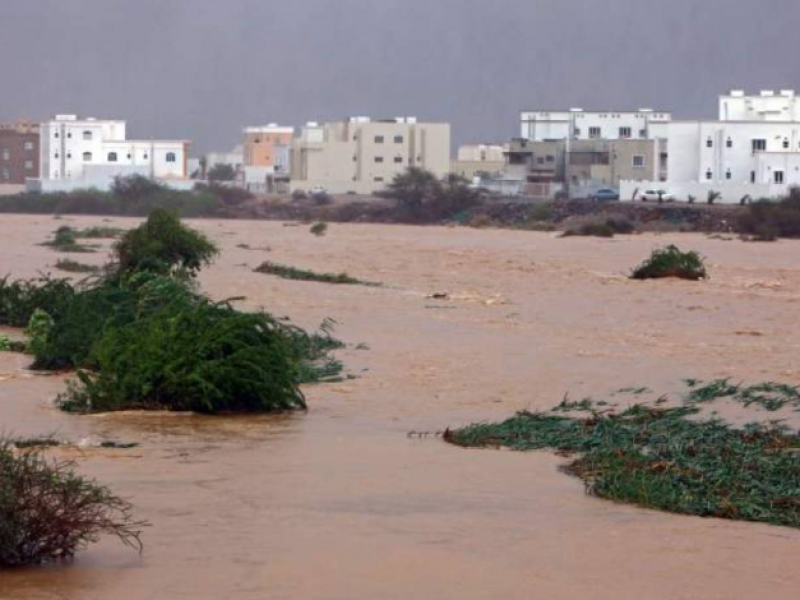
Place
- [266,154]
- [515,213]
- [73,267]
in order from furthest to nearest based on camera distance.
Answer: [266,154]
[515,213]
[73,267]

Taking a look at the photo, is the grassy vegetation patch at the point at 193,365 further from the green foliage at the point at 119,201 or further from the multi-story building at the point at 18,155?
the multi-story building at the point at 18,155

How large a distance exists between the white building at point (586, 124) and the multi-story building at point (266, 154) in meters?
19.9

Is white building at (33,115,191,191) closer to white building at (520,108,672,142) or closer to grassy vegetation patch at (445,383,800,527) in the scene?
white building at (520,108,672,142)

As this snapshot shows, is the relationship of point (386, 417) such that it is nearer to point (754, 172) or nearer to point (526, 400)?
point (526, 400)

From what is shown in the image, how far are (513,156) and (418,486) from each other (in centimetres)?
11594

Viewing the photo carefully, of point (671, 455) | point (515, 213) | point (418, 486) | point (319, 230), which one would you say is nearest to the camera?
point (418, 486)

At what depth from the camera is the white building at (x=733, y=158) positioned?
9537cm

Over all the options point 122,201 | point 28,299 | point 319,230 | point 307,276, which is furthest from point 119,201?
point 28,299

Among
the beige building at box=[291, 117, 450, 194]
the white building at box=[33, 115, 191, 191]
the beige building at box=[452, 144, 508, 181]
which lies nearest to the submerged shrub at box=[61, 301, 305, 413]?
the white building at box=[33, 115, 191, 191]

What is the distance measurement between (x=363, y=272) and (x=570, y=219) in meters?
43.8

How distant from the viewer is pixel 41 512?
8625mm

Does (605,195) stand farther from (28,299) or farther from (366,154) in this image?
(28,299)

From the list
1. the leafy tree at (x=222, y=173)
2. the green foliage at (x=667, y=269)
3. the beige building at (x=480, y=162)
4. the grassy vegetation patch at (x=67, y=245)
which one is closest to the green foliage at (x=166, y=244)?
the green foliage at (x=667, y=269)

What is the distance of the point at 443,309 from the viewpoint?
28.8 meters
